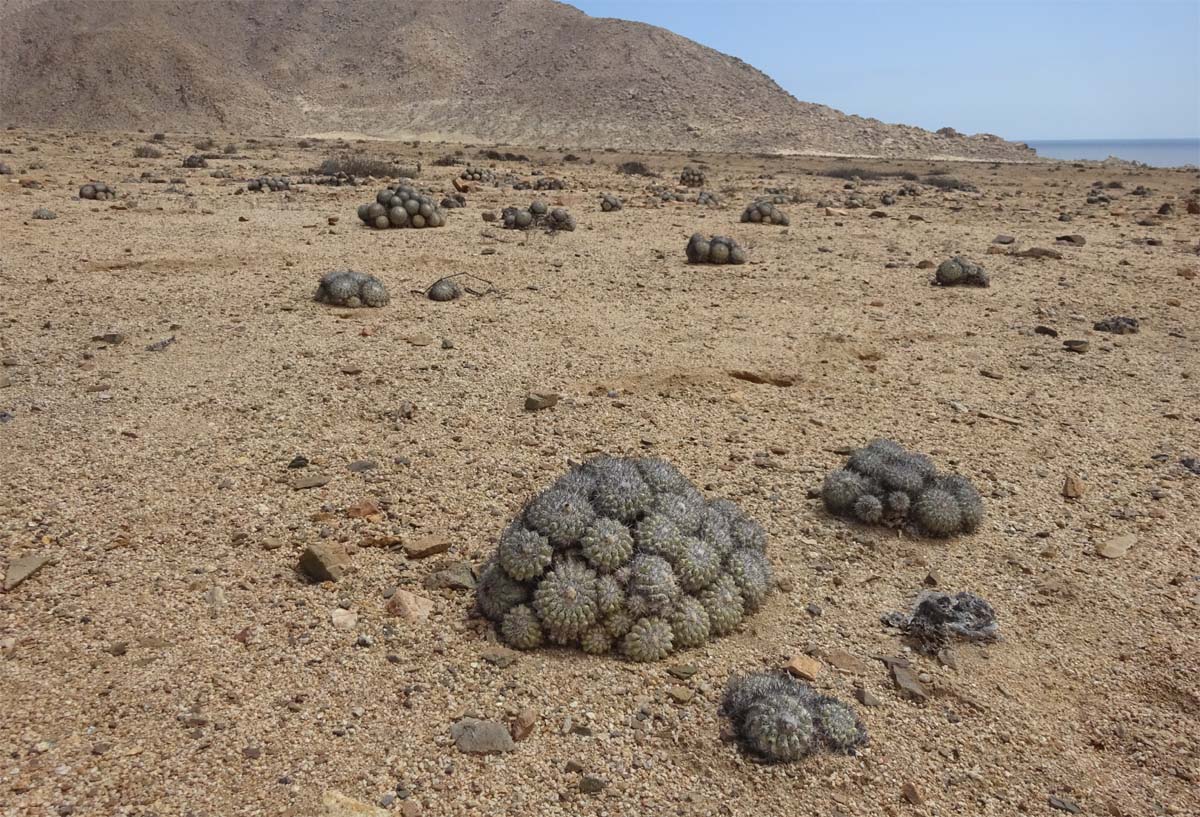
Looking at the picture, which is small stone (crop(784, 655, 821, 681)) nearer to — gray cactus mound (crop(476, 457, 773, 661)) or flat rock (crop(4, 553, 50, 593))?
gray cactus mound (crop(476, 457, 773, 661))

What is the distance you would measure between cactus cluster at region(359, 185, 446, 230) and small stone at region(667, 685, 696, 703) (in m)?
10.5

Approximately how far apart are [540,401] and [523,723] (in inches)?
120

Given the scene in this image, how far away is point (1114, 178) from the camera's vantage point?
3005 cm

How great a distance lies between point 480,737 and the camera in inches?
116

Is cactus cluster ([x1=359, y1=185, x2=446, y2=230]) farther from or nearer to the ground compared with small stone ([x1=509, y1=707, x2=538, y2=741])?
farther from the ground

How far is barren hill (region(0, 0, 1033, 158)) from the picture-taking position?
53.8 m

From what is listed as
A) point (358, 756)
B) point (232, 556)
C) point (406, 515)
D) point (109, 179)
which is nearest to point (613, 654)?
point (358, 756)

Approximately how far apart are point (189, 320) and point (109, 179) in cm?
1206

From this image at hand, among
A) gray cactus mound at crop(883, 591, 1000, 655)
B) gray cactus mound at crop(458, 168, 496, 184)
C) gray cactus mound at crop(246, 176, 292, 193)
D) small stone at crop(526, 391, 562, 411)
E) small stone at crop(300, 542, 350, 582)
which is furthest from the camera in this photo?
gray cactus mound at crop(458, 168, 496, 184)

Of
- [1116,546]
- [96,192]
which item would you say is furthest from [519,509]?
[96,192]

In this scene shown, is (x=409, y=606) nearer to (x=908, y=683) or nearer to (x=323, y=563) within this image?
(x=323, y=563)

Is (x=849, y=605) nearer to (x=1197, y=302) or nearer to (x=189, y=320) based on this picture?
(x=189, y=320)

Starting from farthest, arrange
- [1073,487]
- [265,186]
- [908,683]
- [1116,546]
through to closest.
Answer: [265,186] < [1073,487] < [1116,546] < [908,683]

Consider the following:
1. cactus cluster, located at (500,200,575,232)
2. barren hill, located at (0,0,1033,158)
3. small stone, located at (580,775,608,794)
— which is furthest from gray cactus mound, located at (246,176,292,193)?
barren hill, located at (0,0,1033,158)
